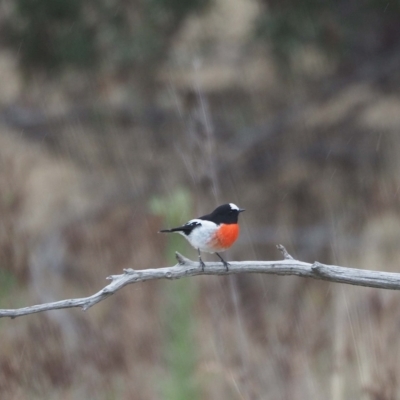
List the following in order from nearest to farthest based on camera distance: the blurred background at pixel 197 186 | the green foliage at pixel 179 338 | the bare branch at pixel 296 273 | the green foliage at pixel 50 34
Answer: the bare branch at pixel 296 273 → the green foliage at pixel 179 338 → the blurred background at pixel 197 186 → the green foliage at pixel 50 34

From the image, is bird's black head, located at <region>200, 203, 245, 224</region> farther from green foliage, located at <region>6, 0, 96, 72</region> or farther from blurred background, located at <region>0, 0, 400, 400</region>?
green foliage, located at <region>6, 0, 96, 72</region>

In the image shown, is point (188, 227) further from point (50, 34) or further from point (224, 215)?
point (50, 34)

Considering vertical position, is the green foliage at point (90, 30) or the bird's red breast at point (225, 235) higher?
the green foliage at point (90, 30)

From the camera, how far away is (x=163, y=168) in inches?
363

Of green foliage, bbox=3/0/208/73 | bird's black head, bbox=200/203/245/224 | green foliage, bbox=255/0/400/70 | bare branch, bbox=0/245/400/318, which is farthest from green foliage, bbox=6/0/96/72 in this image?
bare branch, bbox=0/245/400/318

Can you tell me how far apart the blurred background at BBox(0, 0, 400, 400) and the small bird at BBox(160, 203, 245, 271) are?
3.5 inches

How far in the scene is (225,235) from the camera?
3.26 meters

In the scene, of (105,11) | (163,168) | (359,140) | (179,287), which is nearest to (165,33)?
(105,11)

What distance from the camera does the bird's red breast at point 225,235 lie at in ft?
10.6

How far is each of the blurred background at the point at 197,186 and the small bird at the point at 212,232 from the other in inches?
3.5

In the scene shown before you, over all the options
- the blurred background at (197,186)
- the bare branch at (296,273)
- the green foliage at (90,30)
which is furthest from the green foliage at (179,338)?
the green foliage at (90,30)

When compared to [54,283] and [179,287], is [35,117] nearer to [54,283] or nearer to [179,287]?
[54,283]

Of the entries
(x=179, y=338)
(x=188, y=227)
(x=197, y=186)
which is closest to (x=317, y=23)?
(x=197, y=186)

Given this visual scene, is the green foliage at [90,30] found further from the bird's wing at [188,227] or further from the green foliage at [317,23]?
the bird's wing at [188,227]
